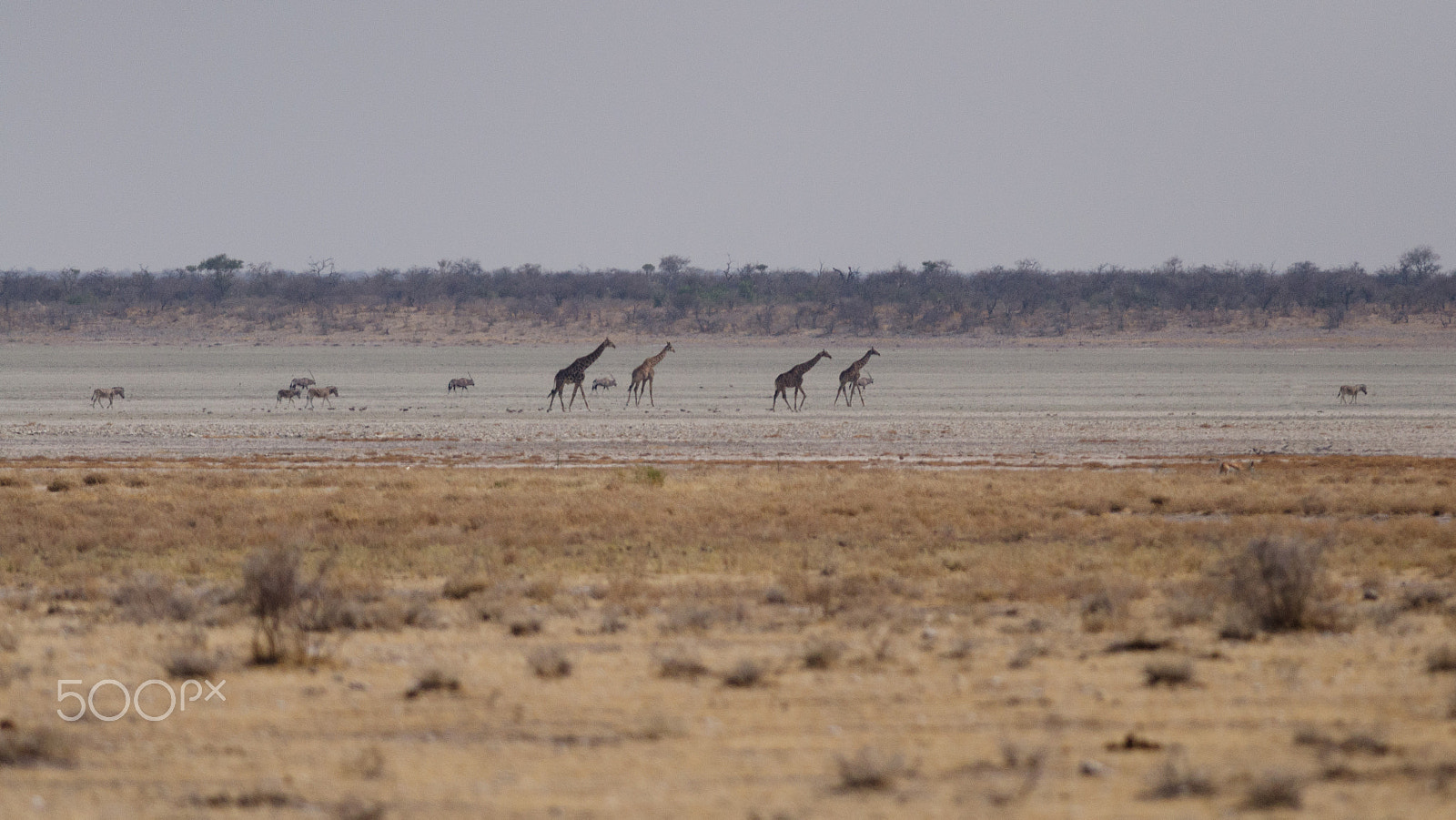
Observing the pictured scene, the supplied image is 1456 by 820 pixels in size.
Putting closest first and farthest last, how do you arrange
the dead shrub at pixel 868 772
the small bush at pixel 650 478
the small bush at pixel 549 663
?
the dead shrub at pixel 868 772 < the small bush at pixel 549 663 < the small bush at pixel 650 478

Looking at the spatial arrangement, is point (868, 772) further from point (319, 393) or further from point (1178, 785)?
point (319, 393)

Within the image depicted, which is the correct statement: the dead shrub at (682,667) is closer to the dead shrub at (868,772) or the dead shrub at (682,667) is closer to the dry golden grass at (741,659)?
the dry golden grass at (741,659)

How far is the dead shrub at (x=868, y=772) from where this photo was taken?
6.56 meters

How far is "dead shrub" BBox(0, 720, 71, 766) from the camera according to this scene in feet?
23.7

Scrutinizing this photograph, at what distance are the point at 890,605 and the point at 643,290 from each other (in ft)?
357

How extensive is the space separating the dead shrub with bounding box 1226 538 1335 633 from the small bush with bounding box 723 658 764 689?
414 cm

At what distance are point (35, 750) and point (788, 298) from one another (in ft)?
359

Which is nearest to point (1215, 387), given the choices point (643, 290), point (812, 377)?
point (812, 377)

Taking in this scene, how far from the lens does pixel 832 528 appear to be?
17547 mm

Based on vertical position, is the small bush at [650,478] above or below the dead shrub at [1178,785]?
below

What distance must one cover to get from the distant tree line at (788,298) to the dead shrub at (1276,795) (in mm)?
93586

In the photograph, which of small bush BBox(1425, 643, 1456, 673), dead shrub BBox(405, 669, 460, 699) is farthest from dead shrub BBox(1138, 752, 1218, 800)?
dead shrub BBox(405, 669, 460, 699)

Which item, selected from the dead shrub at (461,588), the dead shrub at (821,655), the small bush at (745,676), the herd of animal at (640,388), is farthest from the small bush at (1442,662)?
the herd of animal at (640,388)

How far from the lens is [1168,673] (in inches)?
345
